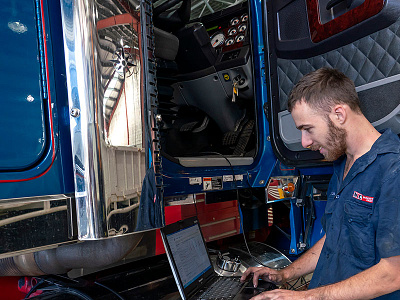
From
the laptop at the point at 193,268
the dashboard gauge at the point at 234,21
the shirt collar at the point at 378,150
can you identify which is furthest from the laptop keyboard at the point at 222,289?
the dashboard gauge at the point at 234,21

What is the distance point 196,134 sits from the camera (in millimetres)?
2922

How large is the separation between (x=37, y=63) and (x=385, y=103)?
4.81ft

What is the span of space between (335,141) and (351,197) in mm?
244

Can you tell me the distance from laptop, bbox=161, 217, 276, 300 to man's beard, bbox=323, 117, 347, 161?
73cm

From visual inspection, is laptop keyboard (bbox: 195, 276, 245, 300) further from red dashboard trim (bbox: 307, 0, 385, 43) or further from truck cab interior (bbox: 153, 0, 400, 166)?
red dashboard trim (bbox: 307, 0, 385, 43)

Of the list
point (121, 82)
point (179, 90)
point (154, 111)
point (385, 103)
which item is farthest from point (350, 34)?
point (179, 90)

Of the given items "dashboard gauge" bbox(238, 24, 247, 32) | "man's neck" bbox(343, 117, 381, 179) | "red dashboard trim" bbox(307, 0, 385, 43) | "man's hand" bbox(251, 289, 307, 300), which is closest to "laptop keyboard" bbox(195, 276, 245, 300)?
"man's hand" bbox(251, 289, 307, 300)

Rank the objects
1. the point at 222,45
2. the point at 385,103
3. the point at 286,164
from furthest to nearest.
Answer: the point at 222,45 < the point at 286,164 < the point at 385,103

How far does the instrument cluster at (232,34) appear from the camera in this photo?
2.58m

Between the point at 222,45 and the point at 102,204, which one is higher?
the point at 222,45

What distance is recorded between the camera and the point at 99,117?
1.06 meters

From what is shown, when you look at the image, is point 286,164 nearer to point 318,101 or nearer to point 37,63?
point 318,101

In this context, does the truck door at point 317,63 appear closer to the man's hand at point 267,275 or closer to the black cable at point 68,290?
the man's hand at point 267,275

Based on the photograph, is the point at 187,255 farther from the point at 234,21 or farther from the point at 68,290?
the point at 234,21
